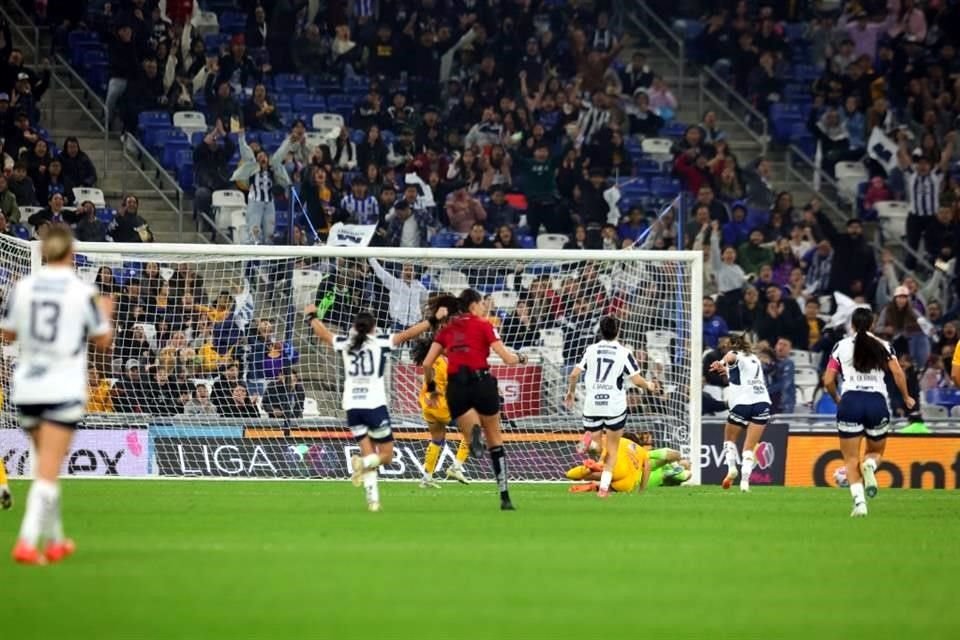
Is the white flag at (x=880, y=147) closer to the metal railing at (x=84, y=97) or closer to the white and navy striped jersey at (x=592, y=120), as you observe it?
the white and navy striped jersey at (x=592, y=120)

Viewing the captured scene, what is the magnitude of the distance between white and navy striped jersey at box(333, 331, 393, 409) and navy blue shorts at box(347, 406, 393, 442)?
0.05 metres

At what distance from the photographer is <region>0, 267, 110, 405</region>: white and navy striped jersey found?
37.3 ft

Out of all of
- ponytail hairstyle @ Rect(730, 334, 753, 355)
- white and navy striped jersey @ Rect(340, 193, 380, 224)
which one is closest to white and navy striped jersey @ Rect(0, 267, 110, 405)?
ponytail hairstyle @ Rect(730, 334, 753, 355)

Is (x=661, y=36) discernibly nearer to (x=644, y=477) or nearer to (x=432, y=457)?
(x=644, y=477)

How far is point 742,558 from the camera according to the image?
1329cm

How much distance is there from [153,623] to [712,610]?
319cm

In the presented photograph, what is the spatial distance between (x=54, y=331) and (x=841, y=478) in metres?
15.9

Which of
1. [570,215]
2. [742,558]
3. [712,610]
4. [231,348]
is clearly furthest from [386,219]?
[712,610]

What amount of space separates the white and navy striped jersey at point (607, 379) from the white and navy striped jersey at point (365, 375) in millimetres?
3835

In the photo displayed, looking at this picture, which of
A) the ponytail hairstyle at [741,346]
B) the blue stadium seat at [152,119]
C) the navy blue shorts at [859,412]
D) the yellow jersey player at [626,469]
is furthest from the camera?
the blue stadium seat at [152,119]

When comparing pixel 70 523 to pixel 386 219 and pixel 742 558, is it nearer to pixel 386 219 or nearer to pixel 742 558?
pixel 742 558

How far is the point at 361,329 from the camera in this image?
17.5 m

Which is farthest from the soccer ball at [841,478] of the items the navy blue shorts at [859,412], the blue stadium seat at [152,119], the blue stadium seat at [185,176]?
the blue stadium seat at [152,119]

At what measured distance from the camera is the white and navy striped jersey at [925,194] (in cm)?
3259
